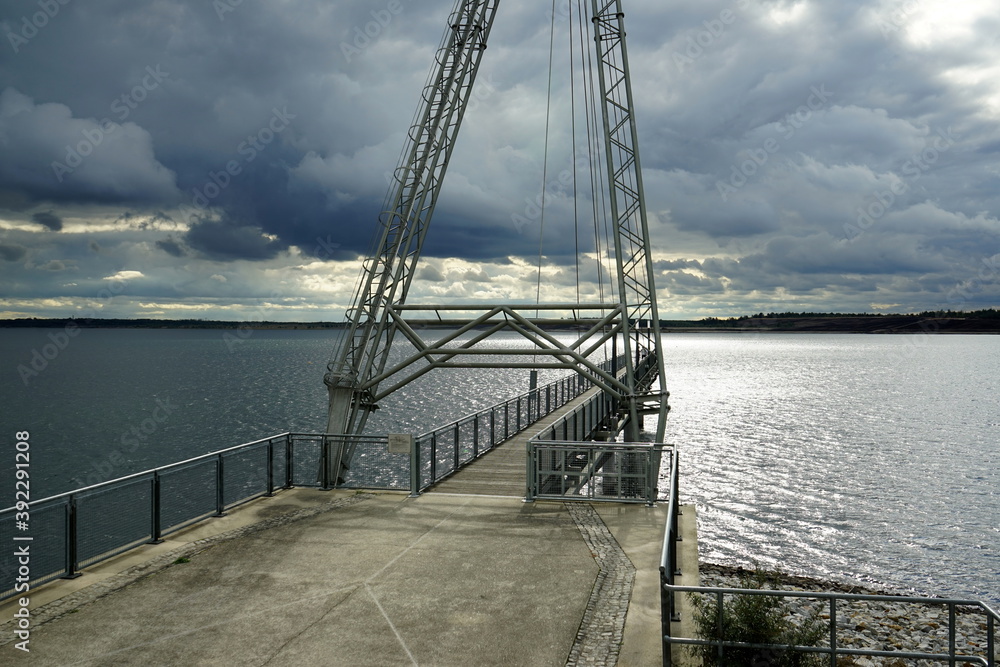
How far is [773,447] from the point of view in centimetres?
4650

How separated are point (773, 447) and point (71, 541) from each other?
43.6 metres

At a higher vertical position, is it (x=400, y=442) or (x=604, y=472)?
(x=400, y=442)

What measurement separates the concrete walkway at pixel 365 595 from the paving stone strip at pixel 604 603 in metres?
0.03

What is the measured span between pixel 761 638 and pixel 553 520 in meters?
6.09

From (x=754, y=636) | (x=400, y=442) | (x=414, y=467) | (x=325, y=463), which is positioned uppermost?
(x=400, y=442)

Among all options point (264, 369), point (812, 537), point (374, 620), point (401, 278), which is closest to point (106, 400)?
point (264, 369)

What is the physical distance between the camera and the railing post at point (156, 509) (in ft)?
38.2

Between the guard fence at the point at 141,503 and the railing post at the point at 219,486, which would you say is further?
the railing post at the point at 219,486

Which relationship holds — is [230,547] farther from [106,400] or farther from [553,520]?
[106,400]

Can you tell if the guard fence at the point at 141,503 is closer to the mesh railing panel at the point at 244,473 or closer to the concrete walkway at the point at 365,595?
the mesh railing panel at the point at 244,473

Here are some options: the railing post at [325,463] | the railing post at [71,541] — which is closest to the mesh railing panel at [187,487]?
the railing post at [71,541]

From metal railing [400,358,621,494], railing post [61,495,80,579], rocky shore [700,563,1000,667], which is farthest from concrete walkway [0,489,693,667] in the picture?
rocky shore [700,563,1000,667]

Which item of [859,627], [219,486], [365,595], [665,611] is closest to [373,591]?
[365,595]

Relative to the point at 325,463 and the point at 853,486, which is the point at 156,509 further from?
the point at 853,486
